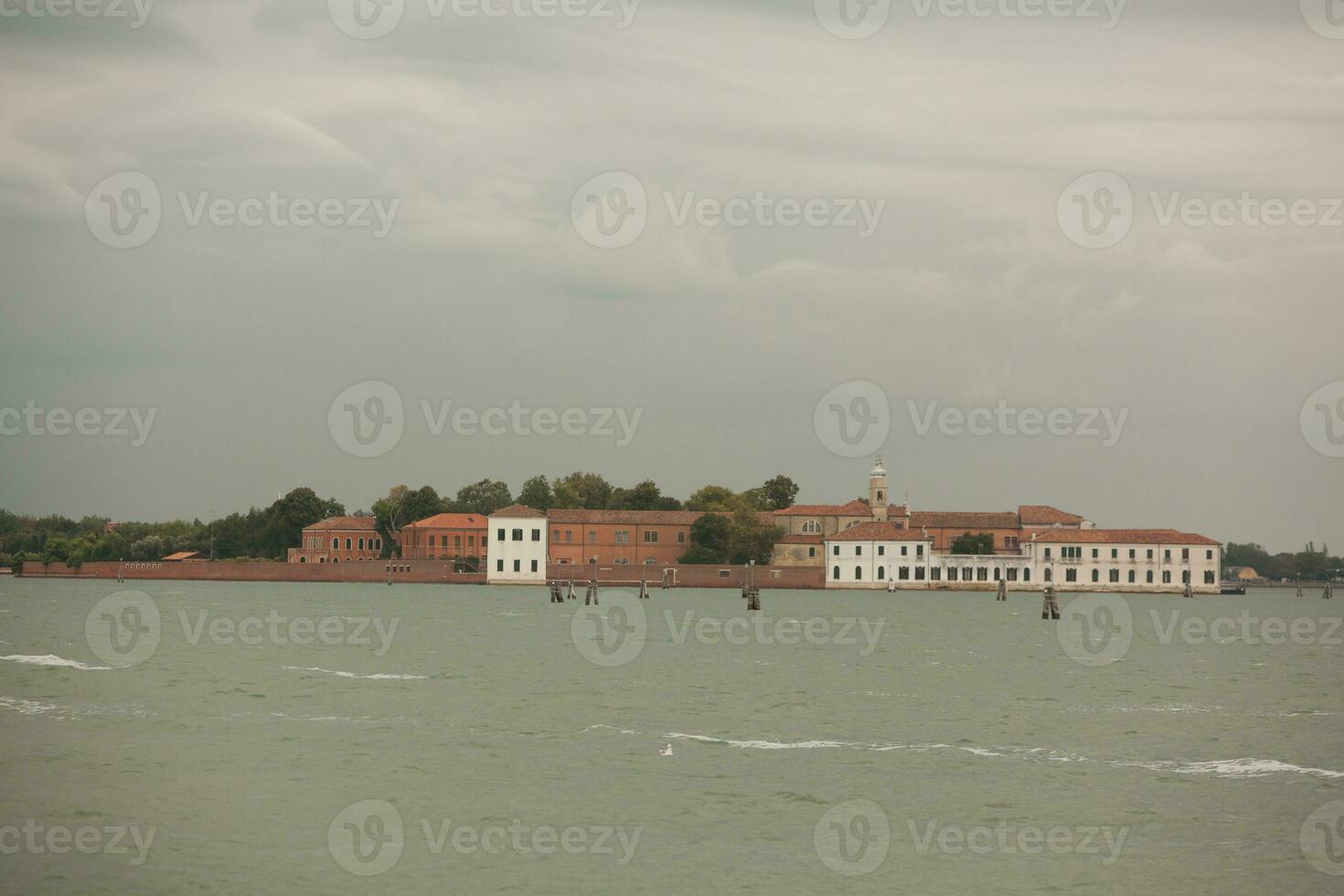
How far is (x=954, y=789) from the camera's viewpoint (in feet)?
52.2

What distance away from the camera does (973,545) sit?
91.6 metres

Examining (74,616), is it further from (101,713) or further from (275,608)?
(101,713)

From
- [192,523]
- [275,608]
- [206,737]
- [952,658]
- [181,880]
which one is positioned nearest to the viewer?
[181,880]

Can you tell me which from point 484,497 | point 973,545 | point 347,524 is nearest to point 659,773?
point 973,545

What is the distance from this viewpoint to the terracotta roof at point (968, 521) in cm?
9500

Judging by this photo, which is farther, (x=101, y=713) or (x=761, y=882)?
(x=101, y=713)

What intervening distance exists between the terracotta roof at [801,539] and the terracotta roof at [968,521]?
38.8 ft

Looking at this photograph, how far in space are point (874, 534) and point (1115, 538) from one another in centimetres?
1493

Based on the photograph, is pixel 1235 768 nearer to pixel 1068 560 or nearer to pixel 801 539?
pixel 801 539

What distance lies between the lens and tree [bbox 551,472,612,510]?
103 meters

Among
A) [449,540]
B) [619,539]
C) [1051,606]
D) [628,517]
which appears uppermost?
[628,517]

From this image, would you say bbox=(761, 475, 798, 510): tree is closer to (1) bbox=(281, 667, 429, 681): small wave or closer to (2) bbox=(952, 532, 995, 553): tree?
(2) bbox=(952, 532, 995, 553): tree

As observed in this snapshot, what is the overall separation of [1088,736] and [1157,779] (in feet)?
12.4

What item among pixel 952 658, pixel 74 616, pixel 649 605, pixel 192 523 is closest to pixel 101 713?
pixel 952 658
